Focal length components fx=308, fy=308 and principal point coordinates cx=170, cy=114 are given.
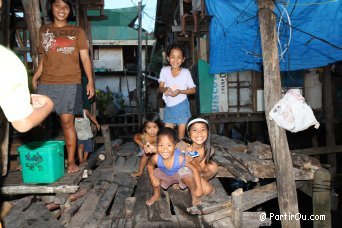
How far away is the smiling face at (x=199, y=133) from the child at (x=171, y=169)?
12.3 inches

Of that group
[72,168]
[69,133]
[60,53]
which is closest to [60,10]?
[60,53]

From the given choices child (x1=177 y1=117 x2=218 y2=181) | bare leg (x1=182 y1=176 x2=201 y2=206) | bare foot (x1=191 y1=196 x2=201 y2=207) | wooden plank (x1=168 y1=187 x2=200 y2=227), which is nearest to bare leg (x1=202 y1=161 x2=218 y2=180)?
child (x1=177 y1=117 x2=218 y2=181)

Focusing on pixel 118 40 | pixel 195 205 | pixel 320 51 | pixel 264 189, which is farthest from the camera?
pixel 118 40

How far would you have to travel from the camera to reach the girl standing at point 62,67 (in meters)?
3.91

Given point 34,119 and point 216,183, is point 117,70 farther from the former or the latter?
point 34,119

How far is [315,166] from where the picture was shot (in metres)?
4.39

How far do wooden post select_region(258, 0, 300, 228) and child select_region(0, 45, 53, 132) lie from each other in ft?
9.54

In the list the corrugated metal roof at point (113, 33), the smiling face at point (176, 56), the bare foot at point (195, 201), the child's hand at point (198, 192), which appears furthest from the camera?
the corrugated metal roof at point (113, 33)

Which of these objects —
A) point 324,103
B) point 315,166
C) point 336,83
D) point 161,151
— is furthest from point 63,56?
point 336,83

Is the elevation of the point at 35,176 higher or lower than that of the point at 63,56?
lower

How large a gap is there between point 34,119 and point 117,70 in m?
17.6

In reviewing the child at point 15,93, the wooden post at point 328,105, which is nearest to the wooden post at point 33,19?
the child at point 15,93

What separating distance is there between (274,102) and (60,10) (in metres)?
2.91

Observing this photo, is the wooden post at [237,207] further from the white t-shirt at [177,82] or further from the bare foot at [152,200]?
the white t-shirt at [177,82]
